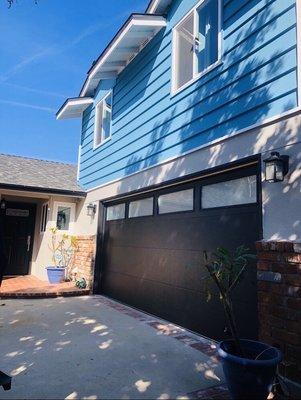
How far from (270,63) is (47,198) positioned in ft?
27.9

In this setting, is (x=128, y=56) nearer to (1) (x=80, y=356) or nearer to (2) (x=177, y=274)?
(2) (x=177, y=274)

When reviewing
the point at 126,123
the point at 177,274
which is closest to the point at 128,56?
the point at 126,123

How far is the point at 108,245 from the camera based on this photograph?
8359 mm

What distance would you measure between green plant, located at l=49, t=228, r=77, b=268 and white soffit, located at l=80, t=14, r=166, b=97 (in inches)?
183

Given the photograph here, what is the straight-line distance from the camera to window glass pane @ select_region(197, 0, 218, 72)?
16.7 ft

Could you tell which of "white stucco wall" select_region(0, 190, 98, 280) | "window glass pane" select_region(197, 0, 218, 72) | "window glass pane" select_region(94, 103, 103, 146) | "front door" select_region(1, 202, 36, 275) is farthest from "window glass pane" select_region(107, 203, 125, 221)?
"front door" select_region(1, 202, 36, 275)

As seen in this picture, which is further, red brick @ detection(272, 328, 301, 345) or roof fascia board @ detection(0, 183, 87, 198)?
roof fascia board @ detection(0, 183, 87, 198)

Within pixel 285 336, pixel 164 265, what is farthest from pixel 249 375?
pixel 164 265

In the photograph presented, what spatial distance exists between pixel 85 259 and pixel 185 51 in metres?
5.77

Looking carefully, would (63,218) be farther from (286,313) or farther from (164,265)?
(286,313)

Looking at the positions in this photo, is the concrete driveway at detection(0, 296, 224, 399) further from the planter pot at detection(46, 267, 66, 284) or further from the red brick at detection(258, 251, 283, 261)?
the planter pot at detection(46, 267, 66, 284)

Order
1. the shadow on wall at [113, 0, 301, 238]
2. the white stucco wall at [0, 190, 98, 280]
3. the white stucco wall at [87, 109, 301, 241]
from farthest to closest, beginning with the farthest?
the white stucco wall at [0, 190, 98, 280] → the shadow on wall at [113, 0, 301, 238] → the white stucco wall at [87, 109, 301, 241]

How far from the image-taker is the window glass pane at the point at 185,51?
5.64 m

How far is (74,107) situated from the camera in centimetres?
1043
